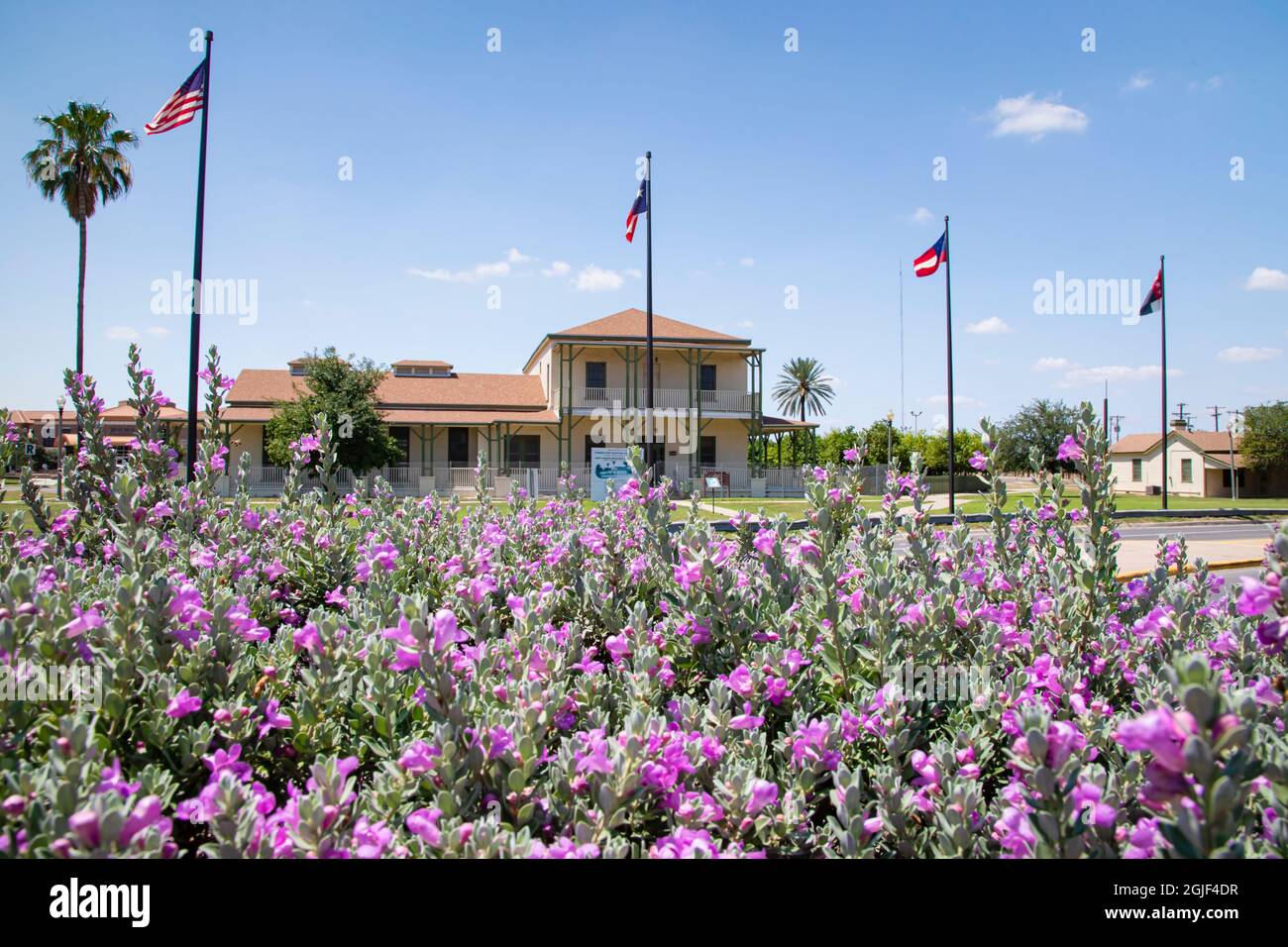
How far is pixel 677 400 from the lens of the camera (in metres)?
31.9

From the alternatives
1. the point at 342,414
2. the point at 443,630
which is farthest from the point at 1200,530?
the point at 342,414

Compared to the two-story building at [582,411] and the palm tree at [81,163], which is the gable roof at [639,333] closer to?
the two-story building at [582,411]

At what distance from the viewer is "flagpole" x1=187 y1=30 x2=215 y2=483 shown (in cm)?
831

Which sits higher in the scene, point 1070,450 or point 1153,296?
point 1153,296

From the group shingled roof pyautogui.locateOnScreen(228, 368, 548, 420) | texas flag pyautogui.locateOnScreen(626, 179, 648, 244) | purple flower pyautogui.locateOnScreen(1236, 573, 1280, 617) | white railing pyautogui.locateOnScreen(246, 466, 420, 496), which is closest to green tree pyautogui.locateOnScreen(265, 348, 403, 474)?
white railing pyautogui.locateOnScreen(246, 466, 420, 496)

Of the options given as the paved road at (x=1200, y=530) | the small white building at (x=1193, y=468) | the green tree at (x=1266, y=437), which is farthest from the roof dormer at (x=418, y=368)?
the green tree at (x=1266, y=437)

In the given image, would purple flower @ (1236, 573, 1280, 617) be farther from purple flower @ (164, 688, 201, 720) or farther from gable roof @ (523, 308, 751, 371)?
gable roof @ (523, 308, 751, 371)

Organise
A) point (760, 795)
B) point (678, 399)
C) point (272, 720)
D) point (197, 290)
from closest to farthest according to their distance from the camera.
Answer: point (760, 795) → point (272, 720) → point (197, 290) → point (678, 399)

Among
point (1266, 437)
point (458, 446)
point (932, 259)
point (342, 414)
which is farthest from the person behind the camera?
point (1266, 437)

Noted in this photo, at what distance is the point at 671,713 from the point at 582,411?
93.4 ft

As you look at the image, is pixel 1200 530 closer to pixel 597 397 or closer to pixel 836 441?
pixel 597 397
